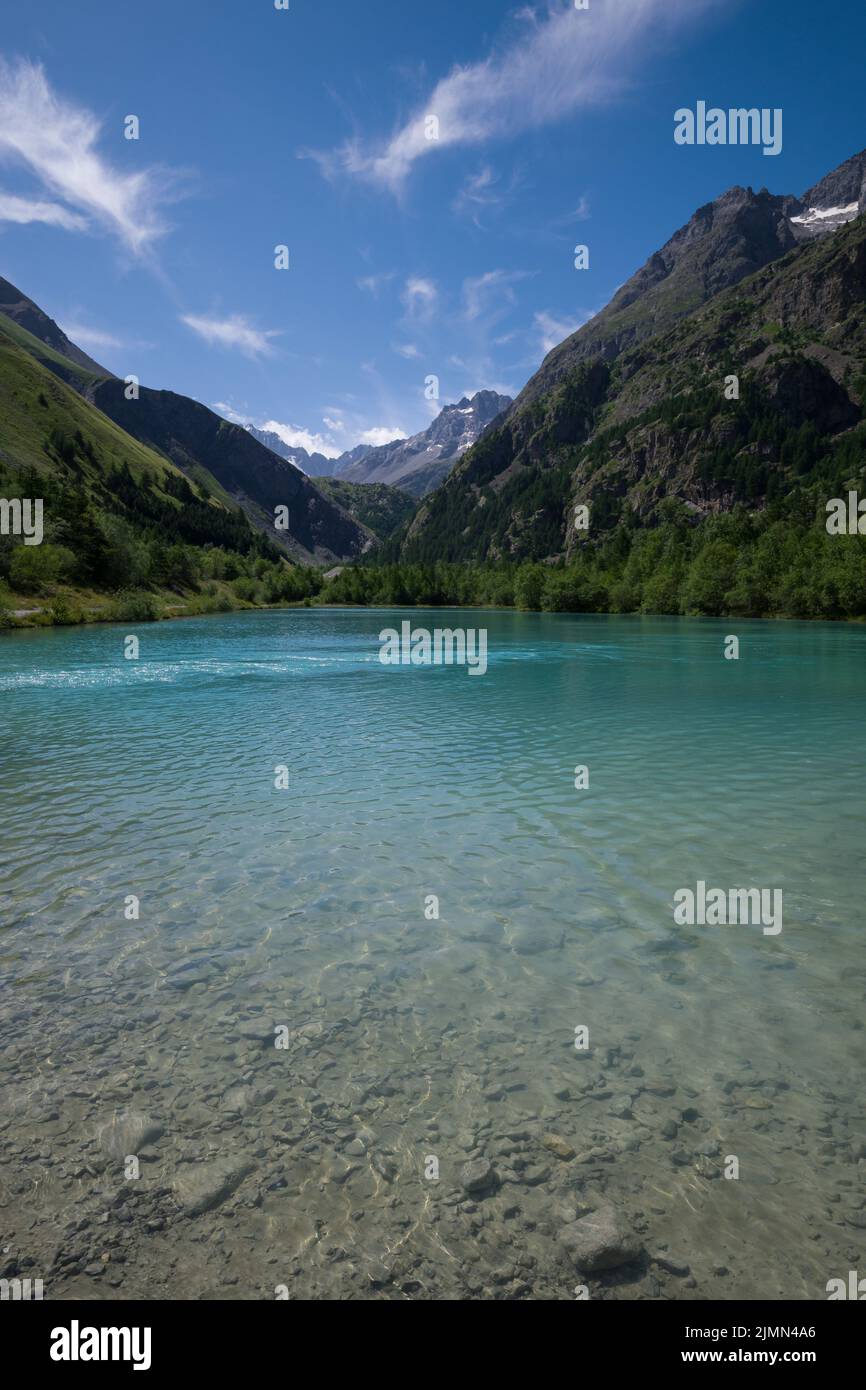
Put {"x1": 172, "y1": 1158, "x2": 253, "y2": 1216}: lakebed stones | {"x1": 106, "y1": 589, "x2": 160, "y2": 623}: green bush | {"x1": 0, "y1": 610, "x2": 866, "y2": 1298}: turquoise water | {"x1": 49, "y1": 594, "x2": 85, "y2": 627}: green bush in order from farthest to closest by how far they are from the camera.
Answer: {"x1": 106, "y1": 589, "x2": 160, "y2": 623}: green bush → {"x1": 49, "y1": 594, "x2": 85, "y2": 627}: green bush → {"x1": 172, "y1": 1158, "x2": 253, "y2": 1216}: lakebed stones → {"x1": 0, "y1": 610, "x2": 866, "y2": 1298}: turquoise water

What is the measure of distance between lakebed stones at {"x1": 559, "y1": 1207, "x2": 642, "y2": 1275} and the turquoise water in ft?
0.33

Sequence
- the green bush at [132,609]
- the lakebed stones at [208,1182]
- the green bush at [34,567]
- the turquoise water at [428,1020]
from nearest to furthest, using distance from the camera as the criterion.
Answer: the turquoise water at [428,1020]
the lakebed stones at [208,1182]
the green bush at [34,567]
the green bush at [132,609]

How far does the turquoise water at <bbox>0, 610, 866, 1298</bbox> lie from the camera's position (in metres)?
5.82

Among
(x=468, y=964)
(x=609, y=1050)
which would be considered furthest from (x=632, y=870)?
(x=609, y=1050)

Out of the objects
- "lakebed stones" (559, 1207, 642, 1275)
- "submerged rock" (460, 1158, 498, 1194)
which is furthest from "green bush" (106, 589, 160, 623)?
"lakebed stones" (559, 1207, 642, 1275)

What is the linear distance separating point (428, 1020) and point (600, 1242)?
3885 millimetres

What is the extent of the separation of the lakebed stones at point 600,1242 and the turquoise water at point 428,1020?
0.10 m

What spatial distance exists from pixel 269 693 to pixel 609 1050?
3764cm

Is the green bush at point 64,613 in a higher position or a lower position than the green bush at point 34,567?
lower

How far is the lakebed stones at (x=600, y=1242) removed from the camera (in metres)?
5.54

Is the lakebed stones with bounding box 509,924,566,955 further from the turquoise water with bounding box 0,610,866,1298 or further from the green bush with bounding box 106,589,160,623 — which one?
the green bush with bounding box 106,589,160,623

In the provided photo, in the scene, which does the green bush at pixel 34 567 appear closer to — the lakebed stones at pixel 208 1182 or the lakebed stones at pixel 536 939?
the lakebed stones at pixel 536 939

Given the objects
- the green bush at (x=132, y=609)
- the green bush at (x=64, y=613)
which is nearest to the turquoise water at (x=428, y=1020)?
the green bush at (x=64, y=613)
